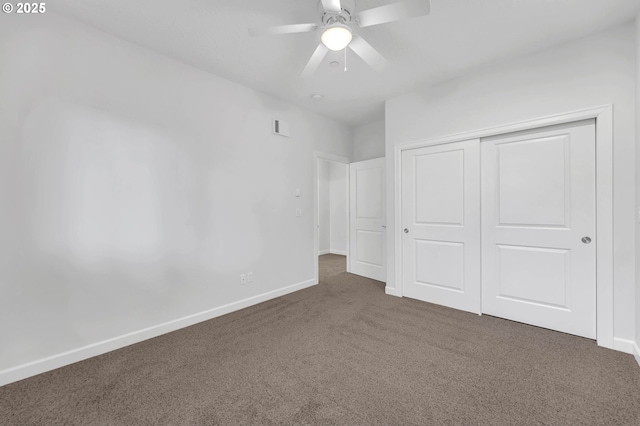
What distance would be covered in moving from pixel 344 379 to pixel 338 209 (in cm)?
543

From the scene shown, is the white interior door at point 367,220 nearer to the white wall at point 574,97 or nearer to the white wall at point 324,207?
the white wall at point 574,97

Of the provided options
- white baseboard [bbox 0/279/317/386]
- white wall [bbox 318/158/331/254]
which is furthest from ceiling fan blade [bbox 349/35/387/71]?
white wall [bbox 318/158/331/254]

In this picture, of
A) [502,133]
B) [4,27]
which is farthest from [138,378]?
[502,133]

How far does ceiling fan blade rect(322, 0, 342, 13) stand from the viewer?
5.52 ft

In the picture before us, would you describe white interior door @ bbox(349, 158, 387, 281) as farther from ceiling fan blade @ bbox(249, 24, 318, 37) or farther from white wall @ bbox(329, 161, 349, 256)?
ceiling fan blade @ bbox(249, 24, 318, 37)

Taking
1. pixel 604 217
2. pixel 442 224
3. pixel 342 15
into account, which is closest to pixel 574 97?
pixel 604 217

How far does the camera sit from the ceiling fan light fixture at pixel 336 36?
1.82 meters

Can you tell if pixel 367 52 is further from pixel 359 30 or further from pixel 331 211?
pixel 331 211

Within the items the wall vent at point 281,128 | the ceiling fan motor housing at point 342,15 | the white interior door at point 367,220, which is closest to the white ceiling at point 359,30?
the ceiling fan motor housing at point 342,15

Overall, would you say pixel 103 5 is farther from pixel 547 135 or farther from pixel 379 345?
pixel 547 135

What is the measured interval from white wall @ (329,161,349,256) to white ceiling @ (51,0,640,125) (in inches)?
149

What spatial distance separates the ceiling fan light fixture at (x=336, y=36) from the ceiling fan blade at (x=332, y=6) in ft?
0.28

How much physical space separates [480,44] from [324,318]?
3068 mm

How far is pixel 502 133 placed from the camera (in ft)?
9.44
